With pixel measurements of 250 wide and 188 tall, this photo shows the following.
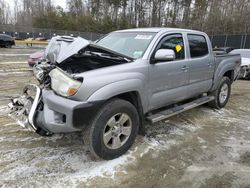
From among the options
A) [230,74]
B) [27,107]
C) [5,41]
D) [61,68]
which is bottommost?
[27,107]

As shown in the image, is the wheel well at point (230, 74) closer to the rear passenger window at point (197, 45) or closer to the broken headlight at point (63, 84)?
the rear passenger window at point (197, 45)

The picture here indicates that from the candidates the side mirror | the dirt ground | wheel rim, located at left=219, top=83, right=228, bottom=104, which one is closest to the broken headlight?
the dirt ground

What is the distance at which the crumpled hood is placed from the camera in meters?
3.20

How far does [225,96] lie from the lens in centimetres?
605

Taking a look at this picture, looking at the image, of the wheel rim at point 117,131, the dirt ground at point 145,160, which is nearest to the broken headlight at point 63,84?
the wheel rim at point 117,131

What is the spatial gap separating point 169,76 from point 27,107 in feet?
7.22

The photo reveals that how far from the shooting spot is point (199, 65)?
15.5 feet

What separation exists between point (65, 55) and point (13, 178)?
1.62 metres

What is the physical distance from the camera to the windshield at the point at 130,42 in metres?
3.83

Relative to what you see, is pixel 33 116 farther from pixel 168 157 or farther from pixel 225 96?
pixel 225 96

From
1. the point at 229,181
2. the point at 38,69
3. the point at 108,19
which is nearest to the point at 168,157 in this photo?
the point at 229,181

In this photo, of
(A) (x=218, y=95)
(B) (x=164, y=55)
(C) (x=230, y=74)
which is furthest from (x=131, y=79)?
(C) (x=230, y=74)

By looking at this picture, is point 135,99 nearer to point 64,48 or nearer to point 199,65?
point 64,48

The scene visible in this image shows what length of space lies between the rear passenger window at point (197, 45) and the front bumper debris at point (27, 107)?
2902mm
